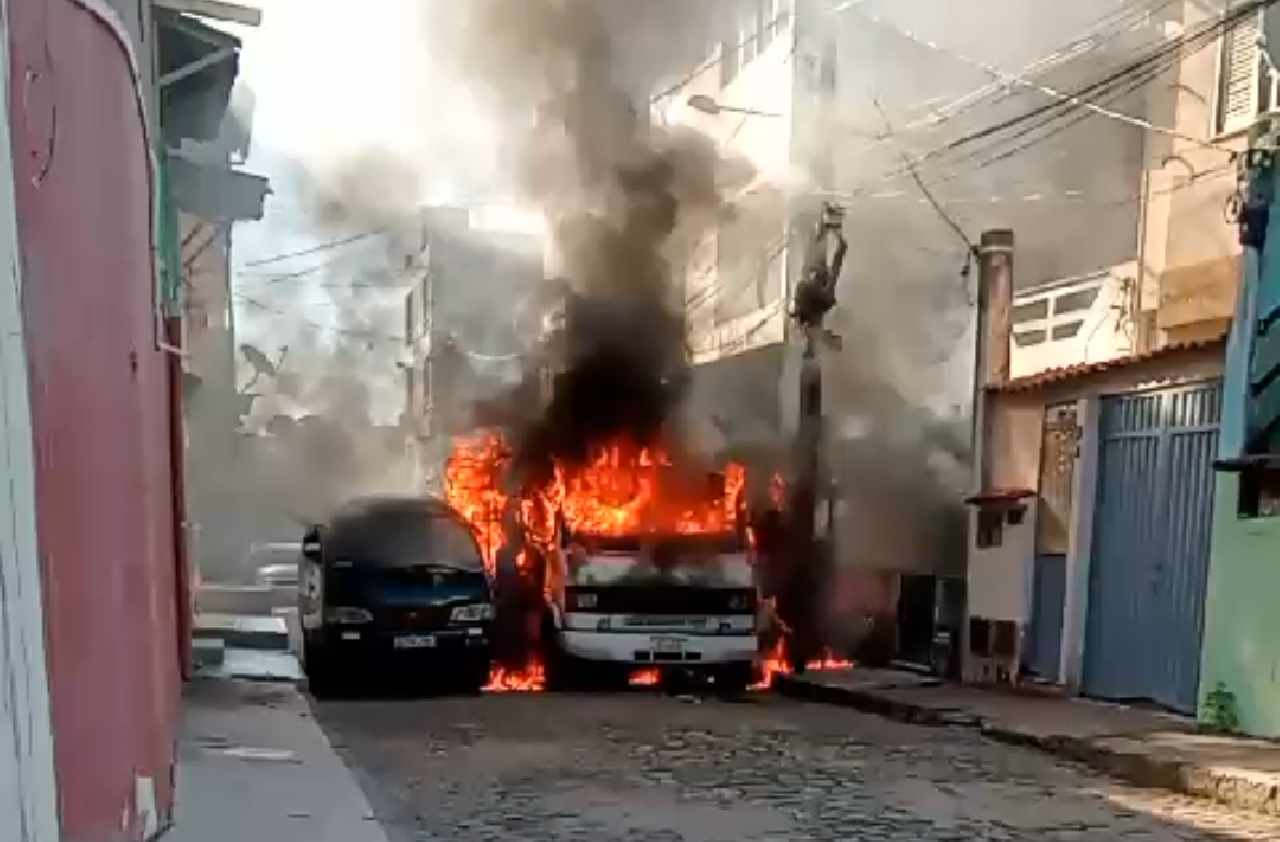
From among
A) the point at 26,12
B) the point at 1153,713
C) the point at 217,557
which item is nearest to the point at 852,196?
the point at 1153,713

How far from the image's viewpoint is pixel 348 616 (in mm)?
13953

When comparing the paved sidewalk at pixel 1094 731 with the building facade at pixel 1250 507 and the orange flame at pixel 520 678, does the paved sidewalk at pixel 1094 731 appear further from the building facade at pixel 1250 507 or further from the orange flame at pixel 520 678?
the orange flame at pixel 520 678

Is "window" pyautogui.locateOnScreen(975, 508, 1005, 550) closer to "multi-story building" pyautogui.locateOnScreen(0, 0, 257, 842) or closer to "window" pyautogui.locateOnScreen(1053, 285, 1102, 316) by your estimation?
"window" pyautogui.locateOnScreen(1053, 285, 1102, 316)

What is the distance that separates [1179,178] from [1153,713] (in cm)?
884

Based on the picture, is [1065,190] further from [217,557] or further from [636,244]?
[217,557]

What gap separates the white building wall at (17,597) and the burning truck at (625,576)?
11920 mm

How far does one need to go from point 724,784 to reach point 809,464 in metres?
8.49

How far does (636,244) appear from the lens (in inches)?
757

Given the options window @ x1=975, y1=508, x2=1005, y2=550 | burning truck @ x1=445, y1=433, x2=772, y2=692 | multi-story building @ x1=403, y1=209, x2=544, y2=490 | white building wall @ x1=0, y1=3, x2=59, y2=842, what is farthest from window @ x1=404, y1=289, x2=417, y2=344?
white building wall @ x1=0, y1=3, x2=59, y2=842

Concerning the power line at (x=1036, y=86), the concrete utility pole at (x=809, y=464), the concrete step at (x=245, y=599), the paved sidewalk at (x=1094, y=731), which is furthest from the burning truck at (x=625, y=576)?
→ the concrete step at (x=245, y=599)

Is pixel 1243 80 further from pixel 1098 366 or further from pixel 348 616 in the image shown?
pixel 348 616

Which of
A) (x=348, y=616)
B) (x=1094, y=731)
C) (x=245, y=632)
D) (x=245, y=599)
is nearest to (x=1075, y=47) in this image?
(x=1094, y=731)

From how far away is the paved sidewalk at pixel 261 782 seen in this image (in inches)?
265

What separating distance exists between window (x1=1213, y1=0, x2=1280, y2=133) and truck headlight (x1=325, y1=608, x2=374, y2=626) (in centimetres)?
1120
